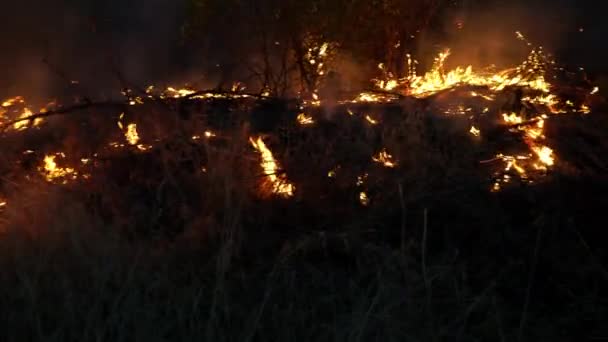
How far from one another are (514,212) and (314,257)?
119 cm

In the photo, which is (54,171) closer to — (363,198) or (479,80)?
(363,198)

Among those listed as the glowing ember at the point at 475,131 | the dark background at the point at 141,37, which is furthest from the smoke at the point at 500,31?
the glowing ember at the point at 475,131

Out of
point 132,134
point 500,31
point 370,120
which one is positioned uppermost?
point 500,31

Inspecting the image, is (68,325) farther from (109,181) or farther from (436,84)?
(436,84)

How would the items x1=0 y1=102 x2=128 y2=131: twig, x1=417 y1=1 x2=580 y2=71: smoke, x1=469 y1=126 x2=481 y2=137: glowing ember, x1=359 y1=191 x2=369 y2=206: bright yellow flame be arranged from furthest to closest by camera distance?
x1=417 y1=1 x2=580 y2=71: smoke → x1=0 y1=102 x2=128 y2=131: twig → x1=469 y1=126 x2=481 y2=137: glowing ember → x1=359 y1=191 x2=369 y2=206: bright yellow flame

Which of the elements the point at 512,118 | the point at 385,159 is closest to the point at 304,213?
the point at 385,159

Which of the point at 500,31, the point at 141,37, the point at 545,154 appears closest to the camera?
the point at 545,154

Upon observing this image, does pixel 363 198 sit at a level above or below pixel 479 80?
below

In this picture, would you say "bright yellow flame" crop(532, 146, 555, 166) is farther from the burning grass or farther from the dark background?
the dark background

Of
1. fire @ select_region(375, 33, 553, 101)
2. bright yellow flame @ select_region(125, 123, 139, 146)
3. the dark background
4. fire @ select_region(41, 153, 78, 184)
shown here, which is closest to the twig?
bright yellow flame @ select_region(125, 123, 139, 146)

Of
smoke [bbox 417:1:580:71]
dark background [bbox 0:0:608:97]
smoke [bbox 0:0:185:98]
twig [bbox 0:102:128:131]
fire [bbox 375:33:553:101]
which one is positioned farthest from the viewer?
smoke [bbox 0:0:185:98]

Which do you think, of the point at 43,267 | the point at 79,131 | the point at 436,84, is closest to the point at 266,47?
the point at 436,84

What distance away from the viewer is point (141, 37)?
9656 millimetres

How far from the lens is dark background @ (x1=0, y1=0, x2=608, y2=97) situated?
9094 millimetres
